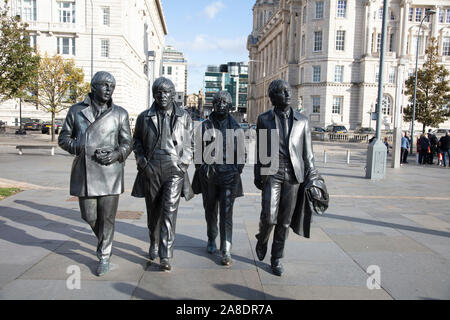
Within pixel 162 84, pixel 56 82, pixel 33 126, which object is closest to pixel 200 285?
pixel 162 84

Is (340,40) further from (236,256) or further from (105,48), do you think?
(236,256)

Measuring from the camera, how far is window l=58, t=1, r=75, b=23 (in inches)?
1631

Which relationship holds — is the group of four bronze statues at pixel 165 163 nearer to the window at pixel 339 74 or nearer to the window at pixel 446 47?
the window at pixel 339 74

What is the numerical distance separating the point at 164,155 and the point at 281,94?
4.75 feet

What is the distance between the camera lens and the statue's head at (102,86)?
13.5 feet

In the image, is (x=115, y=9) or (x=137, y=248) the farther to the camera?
(x=115, y=9)

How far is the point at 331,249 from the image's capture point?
5.29 metres

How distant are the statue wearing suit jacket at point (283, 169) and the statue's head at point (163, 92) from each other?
41.7 inches

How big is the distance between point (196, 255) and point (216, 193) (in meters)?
0.83

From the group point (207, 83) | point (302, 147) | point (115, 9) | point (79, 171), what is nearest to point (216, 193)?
point (302, 147)

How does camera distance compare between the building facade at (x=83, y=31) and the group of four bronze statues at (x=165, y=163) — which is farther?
the building facade at (x=83, y=31)

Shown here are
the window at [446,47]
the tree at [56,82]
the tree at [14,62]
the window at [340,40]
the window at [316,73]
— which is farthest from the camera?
the window at [446,47]

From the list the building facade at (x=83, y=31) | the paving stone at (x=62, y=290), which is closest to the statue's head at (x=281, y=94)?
the paving stone at (x=62, y=290)
